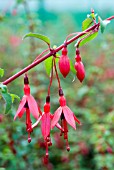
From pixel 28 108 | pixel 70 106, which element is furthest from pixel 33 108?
pixel 70 106

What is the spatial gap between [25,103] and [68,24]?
2870 mm

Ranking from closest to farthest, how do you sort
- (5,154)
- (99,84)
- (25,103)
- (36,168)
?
(25,103) → (5,154) → (36,168) → (99,84)

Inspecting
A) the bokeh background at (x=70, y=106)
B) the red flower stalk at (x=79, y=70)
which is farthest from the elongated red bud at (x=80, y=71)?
the bokeh background at (x=70, y=106)

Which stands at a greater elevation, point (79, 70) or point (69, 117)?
point (79, 70)

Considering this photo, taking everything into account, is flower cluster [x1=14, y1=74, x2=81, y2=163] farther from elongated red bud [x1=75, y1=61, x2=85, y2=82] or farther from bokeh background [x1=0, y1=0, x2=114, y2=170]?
bokeh background [x1=0, y1=0, x2=114, y2=170]

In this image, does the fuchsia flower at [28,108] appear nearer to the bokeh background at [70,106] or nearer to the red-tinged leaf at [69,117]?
the red-tinged leaf at [69,117]

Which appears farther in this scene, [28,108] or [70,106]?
[70,106]

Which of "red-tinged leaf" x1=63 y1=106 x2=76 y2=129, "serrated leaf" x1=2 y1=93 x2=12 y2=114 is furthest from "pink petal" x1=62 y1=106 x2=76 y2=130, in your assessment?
"serrated leaf" x1=2 y1=93 x2=12 y2=114

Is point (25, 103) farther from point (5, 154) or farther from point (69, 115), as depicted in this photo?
point (5, 154)

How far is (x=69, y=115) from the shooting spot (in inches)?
37.4

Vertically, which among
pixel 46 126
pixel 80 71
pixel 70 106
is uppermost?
pixel 70 106

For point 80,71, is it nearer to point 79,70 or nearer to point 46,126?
point 79,70

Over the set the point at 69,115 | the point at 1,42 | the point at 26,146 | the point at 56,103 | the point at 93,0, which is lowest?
the point at 69,115

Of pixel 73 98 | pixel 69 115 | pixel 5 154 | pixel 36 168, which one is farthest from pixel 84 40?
pixel 73 98
